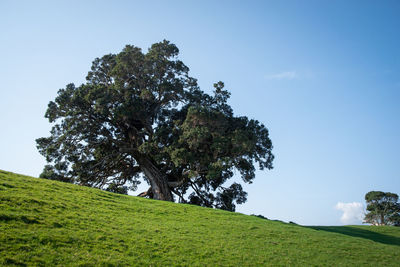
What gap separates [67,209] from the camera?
42.5 feet

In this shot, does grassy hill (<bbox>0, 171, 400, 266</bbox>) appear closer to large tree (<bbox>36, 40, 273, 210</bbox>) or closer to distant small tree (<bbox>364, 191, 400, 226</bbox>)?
large tree (<bbox>36, 40, 273, 210</bbox>)

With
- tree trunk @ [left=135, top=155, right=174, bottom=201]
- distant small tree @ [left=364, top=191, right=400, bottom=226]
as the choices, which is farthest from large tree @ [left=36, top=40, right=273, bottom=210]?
distant small tree @ [left=364, top=191, right=400, bottom=226]

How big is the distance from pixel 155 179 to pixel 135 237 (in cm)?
1928

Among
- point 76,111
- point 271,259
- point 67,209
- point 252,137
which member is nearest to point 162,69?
point 76,111

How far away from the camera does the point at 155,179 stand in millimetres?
30688

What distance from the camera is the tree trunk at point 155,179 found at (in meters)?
30.1

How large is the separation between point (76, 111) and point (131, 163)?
351 inches

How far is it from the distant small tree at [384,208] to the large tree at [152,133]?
27.5 metres

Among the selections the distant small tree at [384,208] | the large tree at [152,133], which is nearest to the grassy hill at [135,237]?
the large tree at [152,133]

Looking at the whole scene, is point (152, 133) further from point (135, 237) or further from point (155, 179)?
point (135, 237)

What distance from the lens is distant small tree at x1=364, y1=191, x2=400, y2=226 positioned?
4591cm

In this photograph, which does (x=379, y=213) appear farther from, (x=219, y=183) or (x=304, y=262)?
(x=304, y=262)

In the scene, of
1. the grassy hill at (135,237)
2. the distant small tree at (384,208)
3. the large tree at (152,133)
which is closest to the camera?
the grassy hill at (135,237)

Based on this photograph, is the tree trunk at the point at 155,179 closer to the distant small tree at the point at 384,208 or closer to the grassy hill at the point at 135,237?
the grassy hill at the point at 135,237
